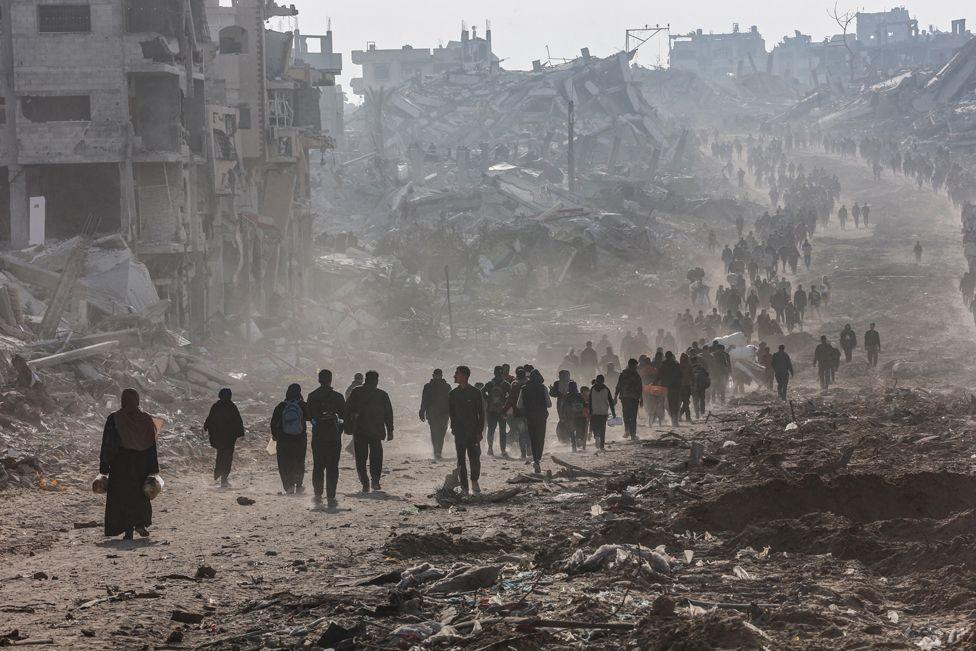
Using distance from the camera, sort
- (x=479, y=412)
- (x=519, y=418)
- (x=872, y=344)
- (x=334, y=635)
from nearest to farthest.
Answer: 1. (x=334, y=635)
2. (x=479, y=412)
3. (x=519, y=418)
4. (x=872, y=344)

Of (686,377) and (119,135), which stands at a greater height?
(119,135)

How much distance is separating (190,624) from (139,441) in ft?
10.1

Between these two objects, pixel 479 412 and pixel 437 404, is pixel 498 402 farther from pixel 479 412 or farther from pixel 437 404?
pixel 479 412

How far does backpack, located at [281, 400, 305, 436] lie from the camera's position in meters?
14.0

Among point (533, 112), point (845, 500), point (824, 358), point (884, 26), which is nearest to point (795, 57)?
point (884, 26)

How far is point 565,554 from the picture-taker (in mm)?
9992

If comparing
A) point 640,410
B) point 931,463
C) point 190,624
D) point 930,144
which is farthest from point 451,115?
point 190,624

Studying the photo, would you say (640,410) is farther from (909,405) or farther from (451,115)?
(451,115)

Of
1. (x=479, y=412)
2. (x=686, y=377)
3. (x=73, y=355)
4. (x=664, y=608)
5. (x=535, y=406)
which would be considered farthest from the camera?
(x=686, y=377)

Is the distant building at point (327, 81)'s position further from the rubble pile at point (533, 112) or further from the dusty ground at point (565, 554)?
the dusty ground at point (565, 554)

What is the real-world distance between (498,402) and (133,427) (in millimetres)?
7971

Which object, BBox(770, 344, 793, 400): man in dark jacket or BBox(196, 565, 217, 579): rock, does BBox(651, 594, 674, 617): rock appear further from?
→ BBox(770, 344, 793, 400): man in dark jacket

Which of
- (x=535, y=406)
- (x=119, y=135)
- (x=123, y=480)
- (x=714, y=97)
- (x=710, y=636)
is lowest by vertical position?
(x=710, y=636)

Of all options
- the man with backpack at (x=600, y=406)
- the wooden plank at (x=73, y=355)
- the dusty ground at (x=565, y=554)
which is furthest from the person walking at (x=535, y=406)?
the wooden plank at (x=73, y=355)
